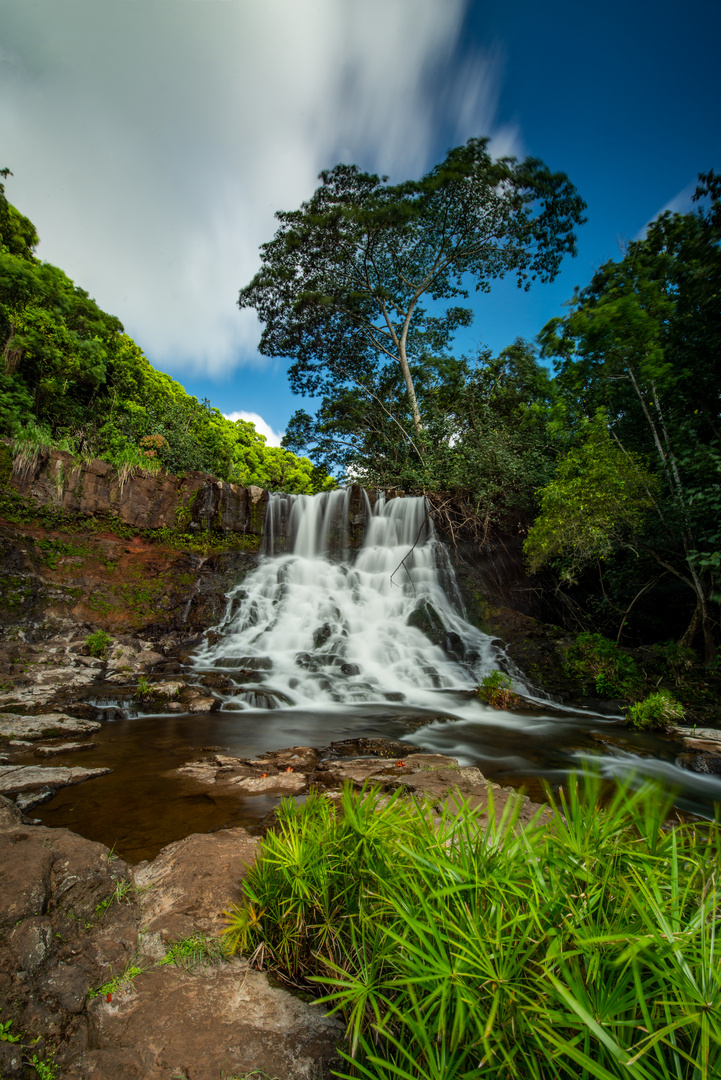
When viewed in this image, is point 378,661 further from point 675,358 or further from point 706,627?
point 675,358

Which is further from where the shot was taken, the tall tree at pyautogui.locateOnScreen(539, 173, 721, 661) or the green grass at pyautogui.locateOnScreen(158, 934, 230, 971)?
the tall tree at pyautogui.locateOnScreen(539, 173, 721, 661)

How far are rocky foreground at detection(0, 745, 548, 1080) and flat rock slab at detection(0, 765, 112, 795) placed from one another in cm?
155

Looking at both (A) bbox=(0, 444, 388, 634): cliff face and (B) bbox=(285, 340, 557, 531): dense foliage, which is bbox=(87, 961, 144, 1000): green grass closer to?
(A) bbox=(0, 444, 388, 634): cliff face

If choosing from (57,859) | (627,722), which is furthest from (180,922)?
(627,722)

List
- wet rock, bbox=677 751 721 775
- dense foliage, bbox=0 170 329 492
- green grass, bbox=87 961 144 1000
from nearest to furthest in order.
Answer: green grass, bbox=87 961 144 1000 < wet rock, bbox=677 751 721 775 < dense foliage, bbox=0 170 329 492

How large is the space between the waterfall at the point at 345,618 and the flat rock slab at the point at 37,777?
139 inches

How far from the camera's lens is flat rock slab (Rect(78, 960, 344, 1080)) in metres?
1.42

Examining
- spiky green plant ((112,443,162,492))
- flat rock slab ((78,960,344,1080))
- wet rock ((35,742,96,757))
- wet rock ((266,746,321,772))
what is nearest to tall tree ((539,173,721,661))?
wet rock ((266,746,321,772))

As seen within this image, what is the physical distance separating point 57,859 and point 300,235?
21917 mm

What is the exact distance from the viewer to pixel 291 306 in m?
20.2

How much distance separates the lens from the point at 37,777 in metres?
4.17

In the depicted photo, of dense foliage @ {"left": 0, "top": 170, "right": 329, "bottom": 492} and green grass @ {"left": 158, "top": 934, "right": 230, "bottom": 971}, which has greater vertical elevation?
dense foliage @ {"left": 0, "top": 170, "right": 329, "bottom": 492}

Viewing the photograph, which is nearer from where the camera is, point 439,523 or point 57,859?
point 57,859

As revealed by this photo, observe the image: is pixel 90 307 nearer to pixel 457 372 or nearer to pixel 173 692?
pixel 457 372
